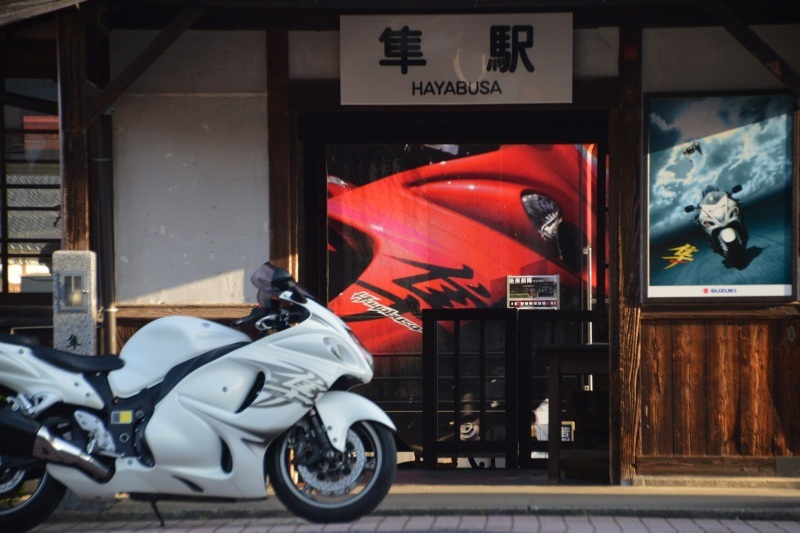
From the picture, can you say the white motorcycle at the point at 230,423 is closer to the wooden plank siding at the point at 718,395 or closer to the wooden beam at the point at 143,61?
the wooden beam at the point at 143,61

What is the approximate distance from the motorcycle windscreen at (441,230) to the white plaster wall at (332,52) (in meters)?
2.38

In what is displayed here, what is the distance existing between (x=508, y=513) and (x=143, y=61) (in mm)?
3890

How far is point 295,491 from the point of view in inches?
244

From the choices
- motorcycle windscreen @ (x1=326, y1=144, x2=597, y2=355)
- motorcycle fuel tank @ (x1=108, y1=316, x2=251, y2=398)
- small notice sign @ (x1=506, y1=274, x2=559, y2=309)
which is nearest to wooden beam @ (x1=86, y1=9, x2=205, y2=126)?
motorcycle fuel tank @ (x1=108, y1=316, x2=251, y2=398)

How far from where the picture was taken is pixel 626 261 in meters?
8.28

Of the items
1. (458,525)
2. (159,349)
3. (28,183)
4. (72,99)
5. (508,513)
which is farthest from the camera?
(28,183)

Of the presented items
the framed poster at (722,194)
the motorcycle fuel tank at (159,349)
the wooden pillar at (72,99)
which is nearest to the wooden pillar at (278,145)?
the wooden pillar at (72,99)

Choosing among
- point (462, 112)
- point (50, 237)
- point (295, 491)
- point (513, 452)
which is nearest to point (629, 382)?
point (513, 452)

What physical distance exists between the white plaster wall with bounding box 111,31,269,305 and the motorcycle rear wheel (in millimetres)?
2248

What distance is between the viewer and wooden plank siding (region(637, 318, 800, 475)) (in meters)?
8.23

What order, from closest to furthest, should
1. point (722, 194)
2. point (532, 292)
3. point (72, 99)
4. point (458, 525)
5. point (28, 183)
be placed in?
point (458, 525)
point (72, 99)
point (722, 194)
point (28, 183)
point (532, 292)

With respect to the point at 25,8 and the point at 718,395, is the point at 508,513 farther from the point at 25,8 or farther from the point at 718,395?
the point at 25,8

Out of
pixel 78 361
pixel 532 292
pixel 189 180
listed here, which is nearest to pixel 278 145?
pixel 189 180

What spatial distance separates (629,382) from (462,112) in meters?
2.49
